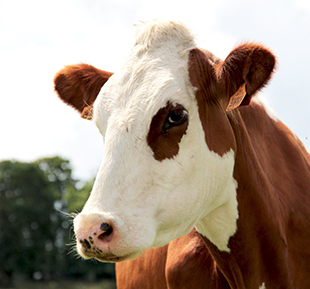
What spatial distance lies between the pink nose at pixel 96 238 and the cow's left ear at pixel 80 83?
1.67m

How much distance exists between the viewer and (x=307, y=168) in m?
4.58

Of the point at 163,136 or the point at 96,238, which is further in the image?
the point at 163,136

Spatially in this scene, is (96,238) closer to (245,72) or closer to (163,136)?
(163,136)

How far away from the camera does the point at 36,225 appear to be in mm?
64938

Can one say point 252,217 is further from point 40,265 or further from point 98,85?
point 40,265

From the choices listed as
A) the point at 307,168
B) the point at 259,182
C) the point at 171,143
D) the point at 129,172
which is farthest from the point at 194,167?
the point at 307,168

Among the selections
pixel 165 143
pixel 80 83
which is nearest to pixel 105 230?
pixel 165 143

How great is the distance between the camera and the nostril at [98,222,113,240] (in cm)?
299

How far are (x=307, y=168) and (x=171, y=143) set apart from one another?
1848 millimetres

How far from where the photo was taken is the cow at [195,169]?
3.20 meters

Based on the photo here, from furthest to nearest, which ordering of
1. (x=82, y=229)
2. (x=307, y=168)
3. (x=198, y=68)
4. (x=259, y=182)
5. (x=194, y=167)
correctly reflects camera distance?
1. (x=307, y=168)
2. (x=259, y=182)
3. (x=198, y=68)
4. (x=194, y=167)
5. (x=82, y=229)

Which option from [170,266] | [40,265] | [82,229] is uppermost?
[82,229]

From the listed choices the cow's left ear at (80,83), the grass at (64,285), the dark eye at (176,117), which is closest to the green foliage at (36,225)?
the grass at (64,285)

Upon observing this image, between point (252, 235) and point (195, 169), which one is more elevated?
point (195, 169)
